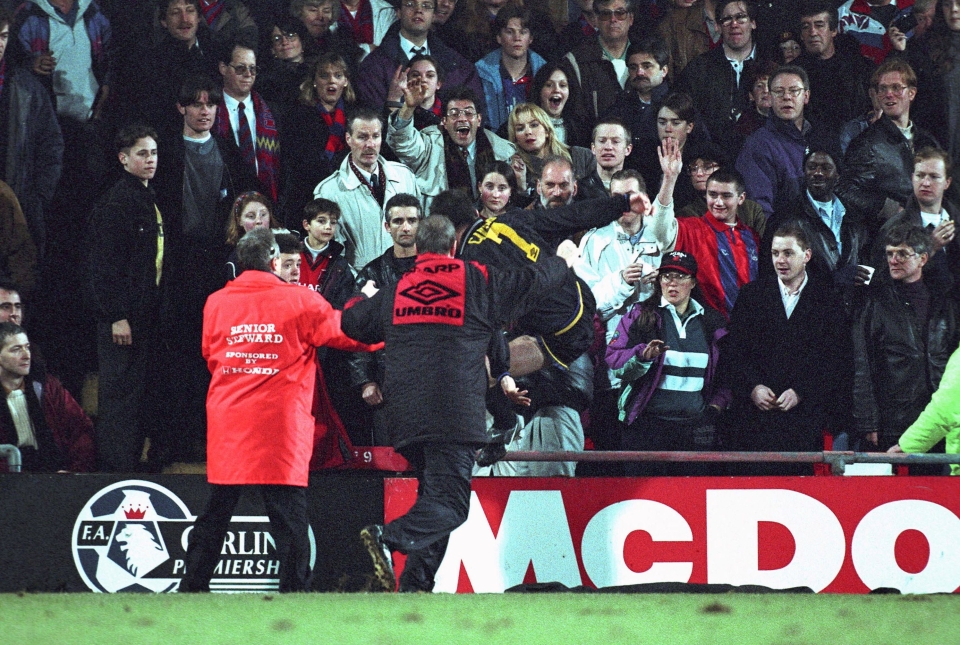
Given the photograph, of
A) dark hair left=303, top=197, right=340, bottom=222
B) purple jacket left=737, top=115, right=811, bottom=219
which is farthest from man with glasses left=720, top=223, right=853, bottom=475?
dark hair left=303, top=197, right=340, bottom=222

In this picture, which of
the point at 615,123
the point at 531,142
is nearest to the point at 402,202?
the point at 531,142

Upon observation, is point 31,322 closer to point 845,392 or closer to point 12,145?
point 12,145

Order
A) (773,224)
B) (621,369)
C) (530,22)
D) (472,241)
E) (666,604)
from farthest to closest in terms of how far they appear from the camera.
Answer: (530,22)
(773,224)
(621,369)
(472,241)
(666,604)

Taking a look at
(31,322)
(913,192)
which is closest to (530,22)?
(913,192)

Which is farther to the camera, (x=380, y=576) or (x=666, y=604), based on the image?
(x=380, y=576)

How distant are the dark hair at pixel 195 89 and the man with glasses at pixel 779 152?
3929 millimetres

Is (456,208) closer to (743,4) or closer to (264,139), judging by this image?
(264,139)

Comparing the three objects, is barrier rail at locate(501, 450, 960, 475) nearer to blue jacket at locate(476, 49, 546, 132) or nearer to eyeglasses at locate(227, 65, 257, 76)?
blue jacket at locate(476, 49, 546, 132)

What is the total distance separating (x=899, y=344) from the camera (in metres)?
8.19

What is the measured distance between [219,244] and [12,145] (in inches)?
62.0

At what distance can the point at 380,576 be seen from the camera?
5699mm

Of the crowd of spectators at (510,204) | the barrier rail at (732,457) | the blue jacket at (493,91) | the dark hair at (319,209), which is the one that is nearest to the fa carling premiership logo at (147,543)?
the crowd of spectators at (510,204)

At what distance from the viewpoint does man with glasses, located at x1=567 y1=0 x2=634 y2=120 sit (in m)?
9.42

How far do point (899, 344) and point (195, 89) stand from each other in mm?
5109
